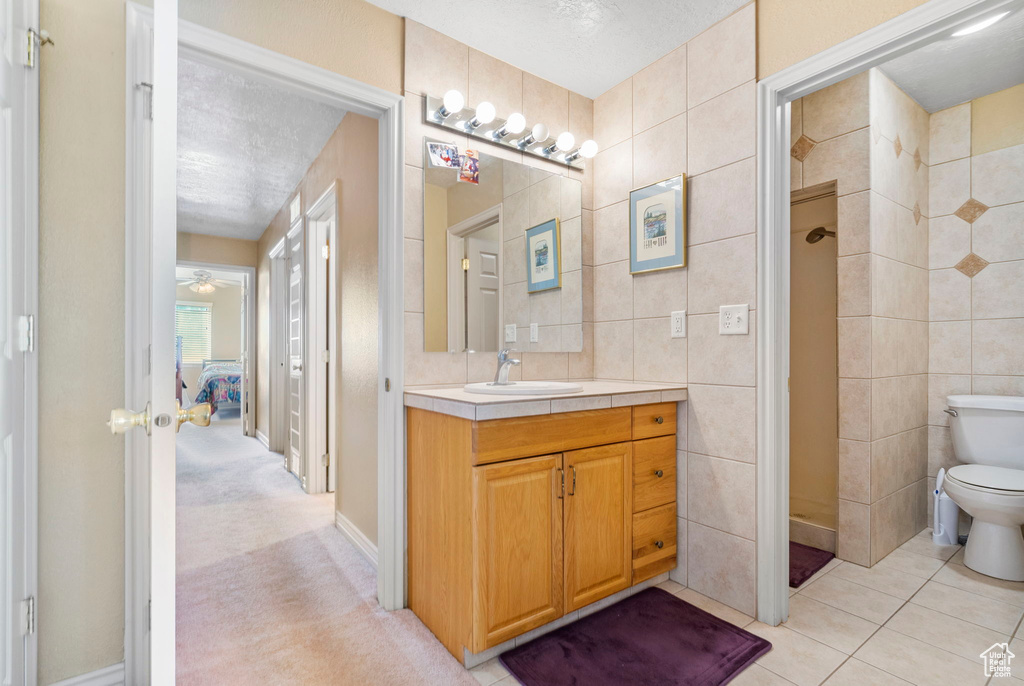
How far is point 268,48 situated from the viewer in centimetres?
170

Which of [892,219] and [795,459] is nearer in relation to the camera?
[892,219]

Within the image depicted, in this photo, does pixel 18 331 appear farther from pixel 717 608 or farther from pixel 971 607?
pixel 971 607

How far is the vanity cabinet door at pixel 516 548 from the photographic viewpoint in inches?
60.5

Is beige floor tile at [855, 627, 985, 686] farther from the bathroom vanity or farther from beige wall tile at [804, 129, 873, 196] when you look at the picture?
beige wall tile at [804, 129, 873, 196]

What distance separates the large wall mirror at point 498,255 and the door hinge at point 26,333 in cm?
118

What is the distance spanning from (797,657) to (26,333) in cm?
249

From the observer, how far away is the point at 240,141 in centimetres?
332

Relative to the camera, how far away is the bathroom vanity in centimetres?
155

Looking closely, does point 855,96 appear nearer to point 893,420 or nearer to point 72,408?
point 893,420

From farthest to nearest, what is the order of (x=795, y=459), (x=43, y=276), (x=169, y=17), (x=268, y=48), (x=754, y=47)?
1. (x=795, y=459)
2. (x=754, y=47)
3. (x=268, y=48)
4. (x=43, y=276)
5. (x=169, y=17)

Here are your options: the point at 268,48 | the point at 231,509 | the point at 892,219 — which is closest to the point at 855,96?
the point at 892,219

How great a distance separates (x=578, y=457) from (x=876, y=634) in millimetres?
1233

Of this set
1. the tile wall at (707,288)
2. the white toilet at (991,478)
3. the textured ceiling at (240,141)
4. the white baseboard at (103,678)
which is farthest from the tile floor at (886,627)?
the textured ceiling at (240,141)

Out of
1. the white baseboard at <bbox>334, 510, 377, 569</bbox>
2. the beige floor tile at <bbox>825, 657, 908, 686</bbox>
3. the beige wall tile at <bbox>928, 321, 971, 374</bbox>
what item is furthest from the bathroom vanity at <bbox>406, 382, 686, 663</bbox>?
the beige wall tile at <bbox>928, 321, 971, 374</bbox>
